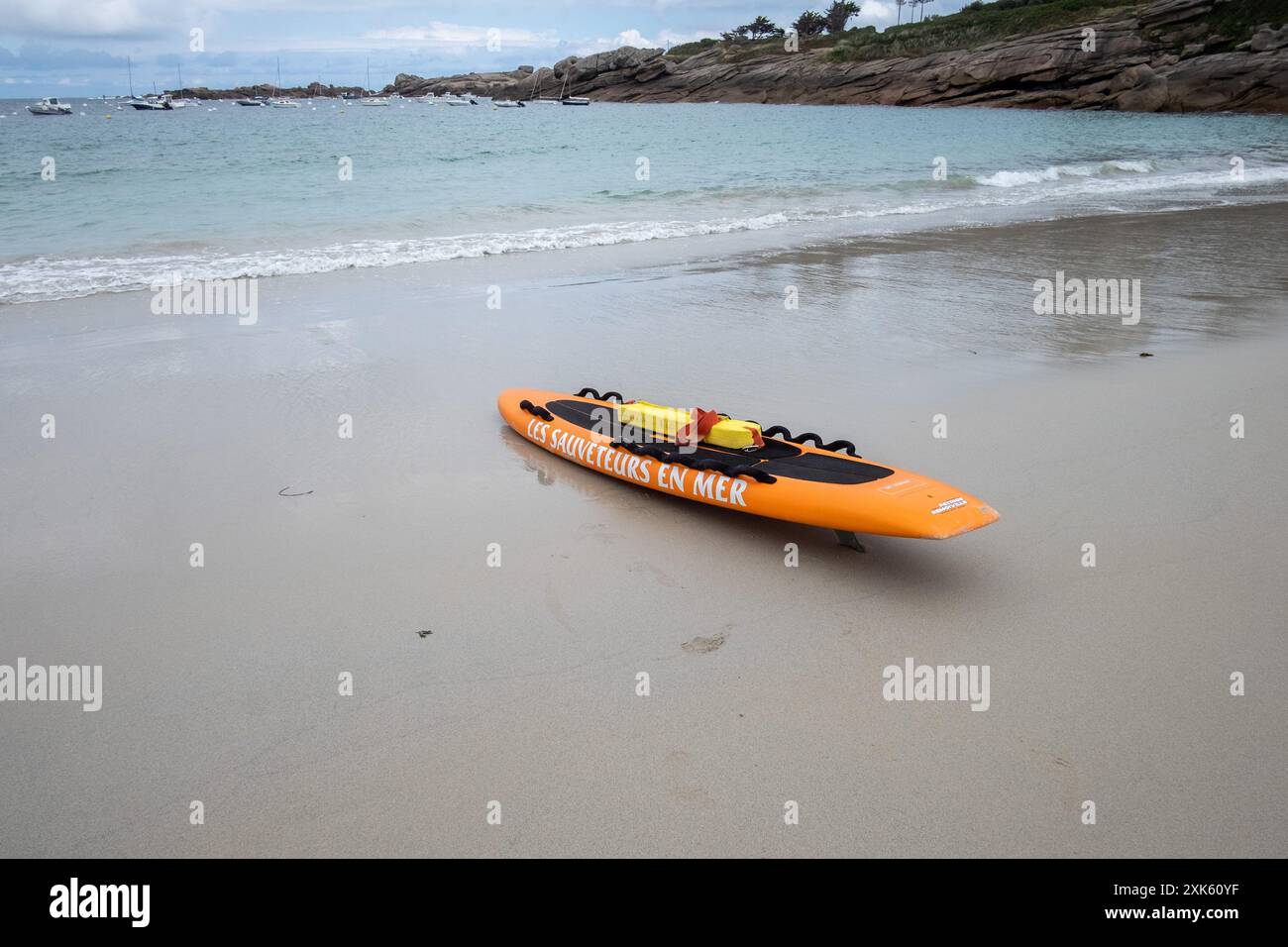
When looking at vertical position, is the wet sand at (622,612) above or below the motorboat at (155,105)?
below

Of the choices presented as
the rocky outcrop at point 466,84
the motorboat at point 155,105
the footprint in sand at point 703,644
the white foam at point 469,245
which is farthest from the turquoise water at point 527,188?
the rocky outcrop at point 466,84

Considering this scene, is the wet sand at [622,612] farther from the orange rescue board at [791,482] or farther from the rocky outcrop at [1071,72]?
the rocky outcrop at [1071,72]

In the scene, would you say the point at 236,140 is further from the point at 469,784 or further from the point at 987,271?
the point at 469,784

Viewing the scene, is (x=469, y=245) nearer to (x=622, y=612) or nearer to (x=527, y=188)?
(x=527, y=188)

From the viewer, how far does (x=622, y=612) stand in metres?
4.02

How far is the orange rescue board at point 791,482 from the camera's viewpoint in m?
4.18

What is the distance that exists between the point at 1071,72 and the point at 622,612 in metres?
62.2

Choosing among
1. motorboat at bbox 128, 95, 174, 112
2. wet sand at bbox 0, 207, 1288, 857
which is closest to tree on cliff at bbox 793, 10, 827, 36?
motorboat at bbox 128, 95, 174, 112

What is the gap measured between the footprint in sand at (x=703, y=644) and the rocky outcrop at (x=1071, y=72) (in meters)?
57.2

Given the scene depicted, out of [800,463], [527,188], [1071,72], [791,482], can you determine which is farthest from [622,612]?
[1071,72]

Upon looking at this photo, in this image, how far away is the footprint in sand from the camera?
3738mm

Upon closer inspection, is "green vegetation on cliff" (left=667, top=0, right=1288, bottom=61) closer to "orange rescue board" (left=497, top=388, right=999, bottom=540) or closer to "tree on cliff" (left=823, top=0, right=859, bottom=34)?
"tree on cliff" (left=823, top=0, right=859, bottom=34)
